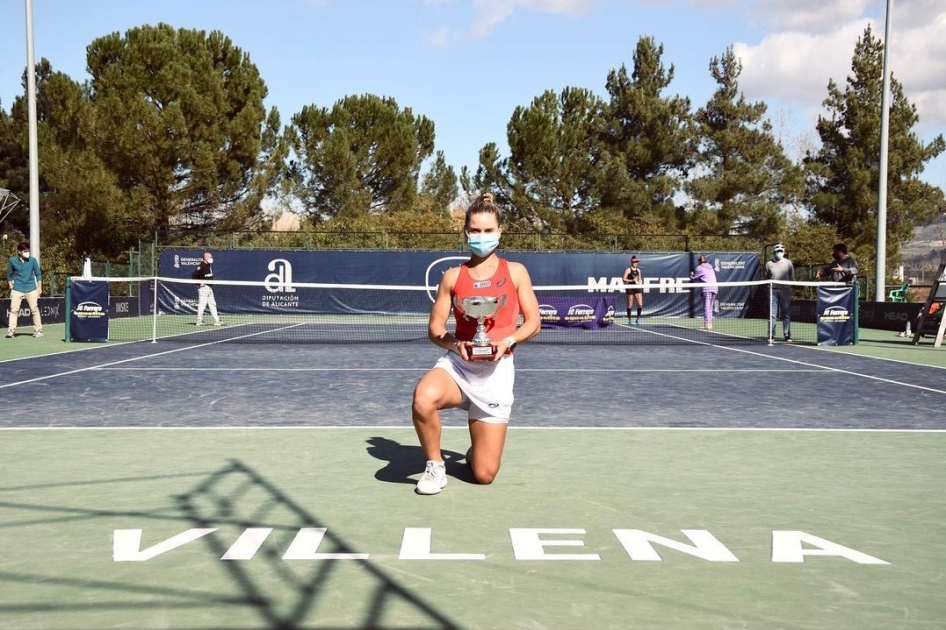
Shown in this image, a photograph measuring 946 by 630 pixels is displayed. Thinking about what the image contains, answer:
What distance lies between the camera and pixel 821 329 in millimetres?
17234

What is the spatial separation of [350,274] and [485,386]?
2693 centimetres

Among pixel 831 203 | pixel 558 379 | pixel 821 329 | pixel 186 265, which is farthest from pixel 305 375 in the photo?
pixel 831 203

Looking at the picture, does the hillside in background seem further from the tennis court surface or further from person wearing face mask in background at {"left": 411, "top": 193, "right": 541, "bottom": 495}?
person wearing face mask in background at {"left": 411, "top": 193, "right": 541, "bottom": 495}

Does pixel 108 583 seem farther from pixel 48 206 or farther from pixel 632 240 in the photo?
pixel 48 206

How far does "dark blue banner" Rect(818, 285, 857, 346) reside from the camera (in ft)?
56.3

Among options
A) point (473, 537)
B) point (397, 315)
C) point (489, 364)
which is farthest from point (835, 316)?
point (397, 315)

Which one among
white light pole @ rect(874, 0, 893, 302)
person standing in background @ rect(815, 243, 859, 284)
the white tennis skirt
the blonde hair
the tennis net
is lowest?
the tennis net

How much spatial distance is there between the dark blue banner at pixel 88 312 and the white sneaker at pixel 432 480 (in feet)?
46.3

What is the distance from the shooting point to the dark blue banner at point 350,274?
104 ft

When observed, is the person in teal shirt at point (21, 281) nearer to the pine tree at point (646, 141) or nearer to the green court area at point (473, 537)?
the green court area at point (473, 537)

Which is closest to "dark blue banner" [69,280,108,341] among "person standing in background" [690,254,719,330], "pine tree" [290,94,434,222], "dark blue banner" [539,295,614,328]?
"dark blue banner" [539,295,614,328]

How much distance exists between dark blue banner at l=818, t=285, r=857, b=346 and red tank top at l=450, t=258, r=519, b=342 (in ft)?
43.8

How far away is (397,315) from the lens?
3103 centimetres

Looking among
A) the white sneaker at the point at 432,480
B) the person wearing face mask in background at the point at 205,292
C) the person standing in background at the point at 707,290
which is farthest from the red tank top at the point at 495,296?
the person standing in background at the point at 707,290
